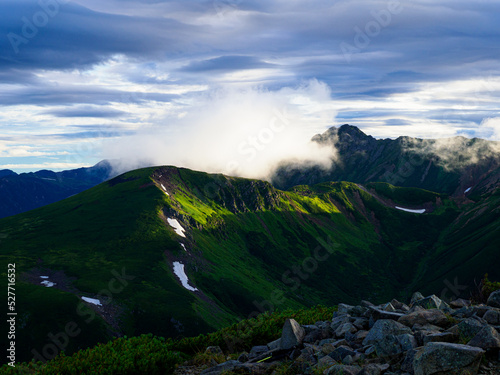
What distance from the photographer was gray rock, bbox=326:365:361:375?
12.2 meters

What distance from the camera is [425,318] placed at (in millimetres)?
15914

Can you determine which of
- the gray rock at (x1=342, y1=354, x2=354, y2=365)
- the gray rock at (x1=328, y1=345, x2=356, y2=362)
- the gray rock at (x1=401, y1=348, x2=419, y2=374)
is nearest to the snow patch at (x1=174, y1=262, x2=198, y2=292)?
the gray rock at (x1=328, y1=345, x2=356, y2=362)

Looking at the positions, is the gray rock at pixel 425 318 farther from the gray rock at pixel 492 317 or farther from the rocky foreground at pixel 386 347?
the gray rock at pixel 492 317

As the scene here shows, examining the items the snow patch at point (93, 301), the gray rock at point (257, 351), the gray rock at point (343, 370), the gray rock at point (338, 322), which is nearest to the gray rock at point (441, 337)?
the gray rock at point (343, 370)

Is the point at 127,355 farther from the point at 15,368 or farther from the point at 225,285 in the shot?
the point at 225,285

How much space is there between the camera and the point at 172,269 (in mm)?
189125

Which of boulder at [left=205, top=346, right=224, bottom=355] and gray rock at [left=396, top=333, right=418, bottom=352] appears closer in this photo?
gray rock at [left=396, top=333, right=418, bottom=352]

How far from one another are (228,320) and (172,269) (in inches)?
1845

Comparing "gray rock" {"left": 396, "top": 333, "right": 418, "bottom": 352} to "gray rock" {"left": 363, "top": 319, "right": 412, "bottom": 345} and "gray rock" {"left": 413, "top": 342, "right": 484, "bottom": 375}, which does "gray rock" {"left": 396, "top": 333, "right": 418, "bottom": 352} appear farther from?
"gray rock" {"left": 413, "top": 342, "right": 484, "bottom": 375}

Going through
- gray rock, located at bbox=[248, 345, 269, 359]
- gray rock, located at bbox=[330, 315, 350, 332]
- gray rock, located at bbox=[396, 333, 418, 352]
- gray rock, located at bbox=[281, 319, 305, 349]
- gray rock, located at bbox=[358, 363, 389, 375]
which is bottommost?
gray rock, located at bbox=[248, 345, 269, 359]

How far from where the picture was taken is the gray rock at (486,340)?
12.3m

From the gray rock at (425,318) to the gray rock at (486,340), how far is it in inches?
113

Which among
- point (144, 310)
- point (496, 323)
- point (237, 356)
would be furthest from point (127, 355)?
point (144, 310)

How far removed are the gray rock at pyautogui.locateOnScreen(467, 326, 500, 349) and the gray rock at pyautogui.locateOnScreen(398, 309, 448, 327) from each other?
9.38ft
